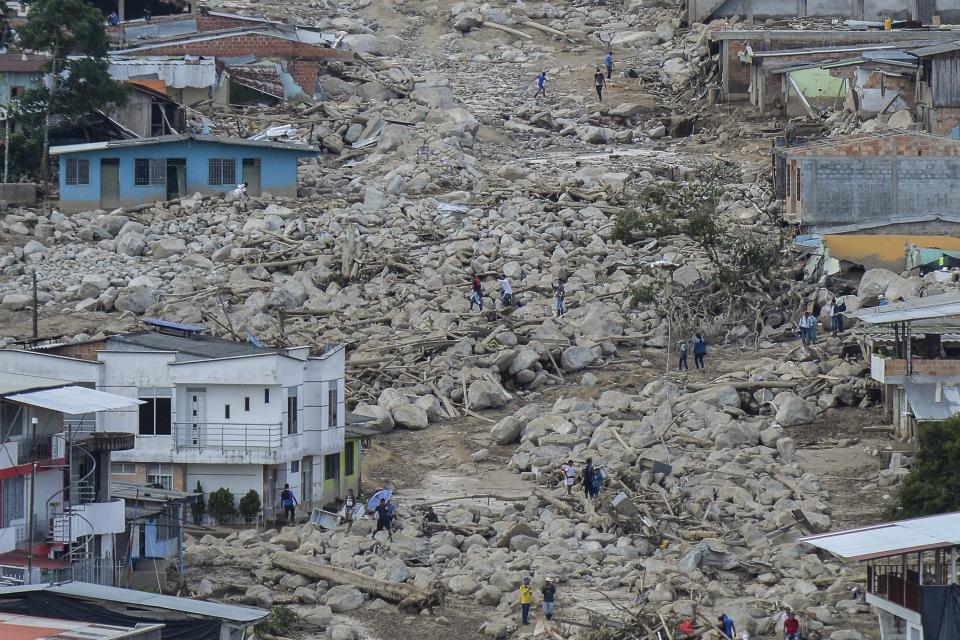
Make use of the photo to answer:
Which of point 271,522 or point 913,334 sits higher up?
point 913,334

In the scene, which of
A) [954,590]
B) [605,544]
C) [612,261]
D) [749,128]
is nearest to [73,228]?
[612,261]

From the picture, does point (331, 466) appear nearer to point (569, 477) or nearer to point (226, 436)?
point (226, 436)

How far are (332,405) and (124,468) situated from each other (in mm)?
3956

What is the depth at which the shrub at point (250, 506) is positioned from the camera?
1467 inches

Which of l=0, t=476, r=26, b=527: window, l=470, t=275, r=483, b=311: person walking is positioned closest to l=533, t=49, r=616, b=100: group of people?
l=470, t=275, r=483, b=311: person walking

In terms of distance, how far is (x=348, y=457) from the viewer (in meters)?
40.1

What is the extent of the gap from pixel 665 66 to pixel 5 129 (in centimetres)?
2118

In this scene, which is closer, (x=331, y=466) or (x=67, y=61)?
(x=331, y=466)

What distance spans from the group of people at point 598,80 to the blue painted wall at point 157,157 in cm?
1231

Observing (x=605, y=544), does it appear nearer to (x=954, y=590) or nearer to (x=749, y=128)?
(x=954, y=590)

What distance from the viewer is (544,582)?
3328 cm

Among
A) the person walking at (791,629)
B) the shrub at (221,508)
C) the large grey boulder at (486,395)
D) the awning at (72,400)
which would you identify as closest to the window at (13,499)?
the awning at (72,400)

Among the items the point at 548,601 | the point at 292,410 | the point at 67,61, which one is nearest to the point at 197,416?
the point at 292,410

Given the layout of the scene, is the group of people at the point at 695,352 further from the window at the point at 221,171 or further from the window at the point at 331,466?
the window at the point at 221,171
